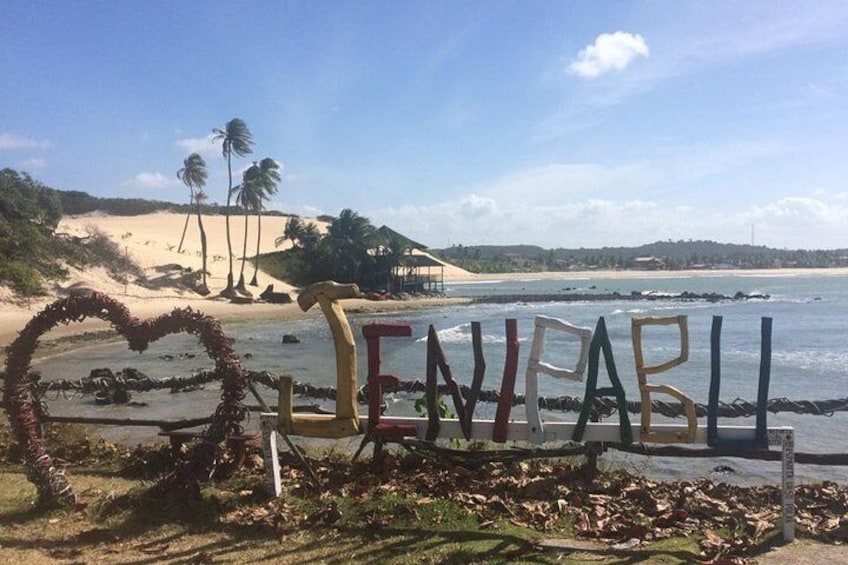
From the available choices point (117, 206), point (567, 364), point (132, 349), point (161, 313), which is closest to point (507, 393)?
point (132, 349)

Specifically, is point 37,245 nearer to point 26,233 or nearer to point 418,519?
point 26,233

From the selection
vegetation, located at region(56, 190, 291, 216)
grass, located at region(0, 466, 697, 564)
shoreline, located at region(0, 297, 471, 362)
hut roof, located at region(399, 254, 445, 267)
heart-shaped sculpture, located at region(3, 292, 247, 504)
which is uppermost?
vegetation, located at region(56, 190, 291, 216)

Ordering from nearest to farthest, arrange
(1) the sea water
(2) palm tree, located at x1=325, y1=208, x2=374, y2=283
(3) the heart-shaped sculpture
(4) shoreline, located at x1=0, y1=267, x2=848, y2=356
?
(3) the heart-shaped sculpture < (1) the sea water < (4) shoreline, located at x1=0, y1=267, x2=848, y2=356 < (2) palm tree, located at x1=325, y1=208, x2=374, y2=283

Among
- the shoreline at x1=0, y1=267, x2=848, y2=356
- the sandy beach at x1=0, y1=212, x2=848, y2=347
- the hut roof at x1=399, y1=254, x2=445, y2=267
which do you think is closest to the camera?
the shoreline at x1=0, y1=267, x2=848, y2=356

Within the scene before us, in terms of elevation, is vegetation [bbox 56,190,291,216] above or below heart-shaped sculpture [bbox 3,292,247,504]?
above

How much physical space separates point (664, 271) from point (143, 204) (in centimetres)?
12727

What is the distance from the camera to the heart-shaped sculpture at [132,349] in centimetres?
619

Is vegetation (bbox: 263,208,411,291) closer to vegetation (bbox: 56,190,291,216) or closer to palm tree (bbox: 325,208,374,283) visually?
palm tree (bbox: 325,208,374,283)

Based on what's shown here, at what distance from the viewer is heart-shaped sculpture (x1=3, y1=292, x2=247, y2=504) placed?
6.19 metres

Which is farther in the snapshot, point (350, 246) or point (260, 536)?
point (350, 246)

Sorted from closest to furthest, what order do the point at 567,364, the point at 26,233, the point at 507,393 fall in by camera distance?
the point at 507,393, the point at 567,364, the point at 26,233

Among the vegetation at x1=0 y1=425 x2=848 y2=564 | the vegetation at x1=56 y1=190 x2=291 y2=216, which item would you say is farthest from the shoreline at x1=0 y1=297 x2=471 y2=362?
the vegetation at x1=56 y1=190 x2=291 y2=216

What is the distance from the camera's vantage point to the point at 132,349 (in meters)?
6.57

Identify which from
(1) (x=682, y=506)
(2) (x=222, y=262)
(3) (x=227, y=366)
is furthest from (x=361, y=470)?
(2) (x=222, y=262)
